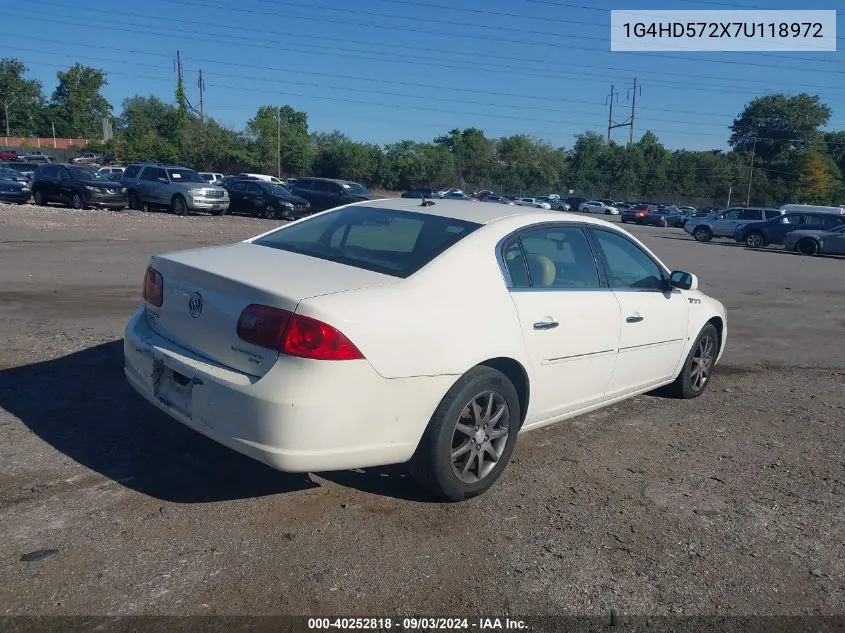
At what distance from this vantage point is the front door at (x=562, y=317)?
13.5 feet

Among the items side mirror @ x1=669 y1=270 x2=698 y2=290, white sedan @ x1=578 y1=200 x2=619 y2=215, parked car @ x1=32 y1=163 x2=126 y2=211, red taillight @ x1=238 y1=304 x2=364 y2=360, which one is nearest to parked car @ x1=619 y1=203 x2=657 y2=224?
white sedan @ x1=578 y1=200 x2=619 y2=215

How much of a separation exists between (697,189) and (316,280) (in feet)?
301

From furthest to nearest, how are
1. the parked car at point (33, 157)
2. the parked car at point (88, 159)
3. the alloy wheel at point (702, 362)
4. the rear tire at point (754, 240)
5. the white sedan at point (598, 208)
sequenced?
1. the parked car at point (88, 159)
2. the parked car at point (33, 157)
3. the white sedan at point (598, 208)
4. the rear tire at point (754, 240)
5. the alloy wheel at point (702, 362)

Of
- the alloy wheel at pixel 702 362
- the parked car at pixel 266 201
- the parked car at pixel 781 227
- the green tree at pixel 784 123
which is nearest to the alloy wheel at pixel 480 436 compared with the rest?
the alloy wheel at pixel 702 362

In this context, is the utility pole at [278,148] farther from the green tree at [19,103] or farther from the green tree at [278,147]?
the green tree at [19,103]

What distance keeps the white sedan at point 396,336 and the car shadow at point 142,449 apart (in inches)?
17.2

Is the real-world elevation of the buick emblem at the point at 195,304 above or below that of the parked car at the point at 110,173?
below

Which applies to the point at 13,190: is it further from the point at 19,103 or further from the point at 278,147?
the point at 19,103

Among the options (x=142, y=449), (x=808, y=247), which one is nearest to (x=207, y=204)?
(x=808, y=247)

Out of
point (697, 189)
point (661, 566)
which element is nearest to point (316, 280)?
point (661, 566)

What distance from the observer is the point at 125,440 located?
174 inches

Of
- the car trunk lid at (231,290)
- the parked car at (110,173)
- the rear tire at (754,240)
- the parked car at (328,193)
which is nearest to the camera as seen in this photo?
the car trunk lid at (231,290)

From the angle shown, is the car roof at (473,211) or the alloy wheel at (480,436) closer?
the alloy wheel at (480,436)

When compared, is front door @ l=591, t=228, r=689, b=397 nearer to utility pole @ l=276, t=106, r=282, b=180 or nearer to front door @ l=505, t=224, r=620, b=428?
front door @ l=505, t=224, r=620, b=428
